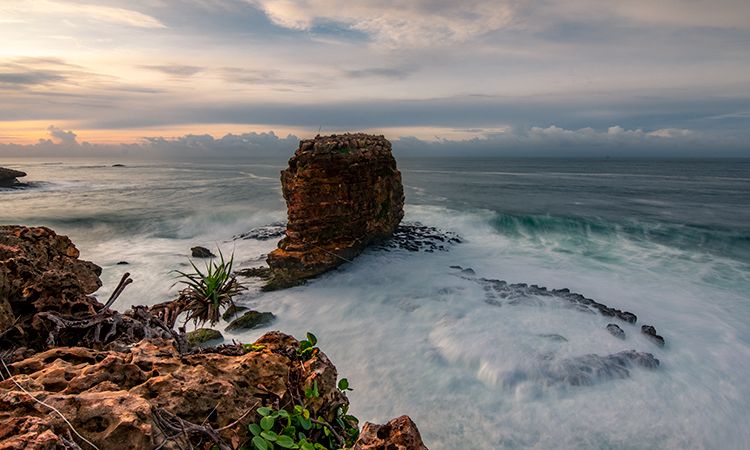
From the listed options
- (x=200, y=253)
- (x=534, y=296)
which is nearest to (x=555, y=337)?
(x=534, y=296)

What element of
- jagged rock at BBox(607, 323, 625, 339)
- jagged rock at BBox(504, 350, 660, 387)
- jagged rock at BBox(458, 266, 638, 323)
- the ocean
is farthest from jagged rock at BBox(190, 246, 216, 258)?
jagged rock at BBox(607, 323, 625, 339)

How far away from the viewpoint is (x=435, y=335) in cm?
1181

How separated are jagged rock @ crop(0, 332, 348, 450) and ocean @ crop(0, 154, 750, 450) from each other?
17.9ft

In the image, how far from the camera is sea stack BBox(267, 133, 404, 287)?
17.0 m

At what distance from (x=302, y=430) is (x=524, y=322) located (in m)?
10.5

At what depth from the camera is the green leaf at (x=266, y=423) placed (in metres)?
2.74

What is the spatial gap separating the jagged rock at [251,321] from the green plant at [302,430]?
9.45 metres

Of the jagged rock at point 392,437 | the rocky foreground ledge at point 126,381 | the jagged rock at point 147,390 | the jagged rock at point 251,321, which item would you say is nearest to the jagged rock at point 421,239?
the jagged rock at point 251,321

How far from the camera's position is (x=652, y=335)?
11.3 m

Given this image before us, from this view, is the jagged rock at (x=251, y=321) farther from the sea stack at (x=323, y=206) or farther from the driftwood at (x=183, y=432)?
the driftwood at (x=183, y=432)

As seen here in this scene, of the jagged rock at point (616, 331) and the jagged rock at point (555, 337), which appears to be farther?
the jagged rock at point (616, 331)

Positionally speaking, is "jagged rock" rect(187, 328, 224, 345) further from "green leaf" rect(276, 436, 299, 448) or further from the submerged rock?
"green leaf" rect(276, 436, 299, 448)

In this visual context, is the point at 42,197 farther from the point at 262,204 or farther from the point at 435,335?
the point at 435,335

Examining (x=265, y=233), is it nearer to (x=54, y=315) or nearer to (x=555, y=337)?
(x=555, y=337)
